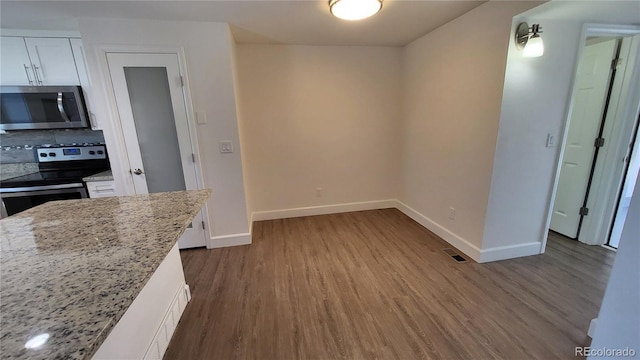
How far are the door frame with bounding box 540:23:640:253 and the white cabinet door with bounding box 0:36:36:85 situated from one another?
→ 16.9 ft

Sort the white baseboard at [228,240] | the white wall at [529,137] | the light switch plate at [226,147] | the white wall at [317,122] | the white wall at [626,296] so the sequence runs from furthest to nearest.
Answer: the white wall at [317,122] < the white baseboard at [228,240] < the light switch plate at [226,147] < the white wall at [529,137] < the white wall at [626,296]

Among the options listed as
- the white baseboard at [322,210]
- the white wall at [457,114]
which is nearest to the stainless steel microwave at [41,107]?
the white baseboard at [322,210]

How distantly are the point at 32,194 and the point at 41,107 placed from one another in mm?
879

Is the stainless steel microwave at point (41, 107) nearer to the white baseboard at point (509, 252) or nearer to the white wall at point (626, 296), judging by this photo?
the white wall at point (626, 296)

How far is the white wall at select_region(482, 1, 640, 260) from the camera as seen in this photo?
1979mm

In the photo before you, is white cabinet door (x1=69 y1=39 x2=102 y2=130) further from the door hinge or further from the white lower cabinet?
the door hinge

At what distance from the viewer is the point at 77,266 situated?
0.82 meters

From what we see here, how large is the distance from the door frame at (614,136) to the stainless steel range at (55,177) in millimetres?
4708

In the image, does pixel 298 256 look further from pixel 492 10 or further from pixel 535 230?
pixel 492 10

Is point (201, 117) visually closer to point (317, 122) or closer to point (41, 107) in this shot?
point (317, 122)

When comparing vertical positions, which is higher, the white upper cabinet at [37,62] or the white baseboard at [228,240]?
the white upper cabinet at [37,62]

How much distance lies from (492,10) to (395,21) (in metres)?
0.82

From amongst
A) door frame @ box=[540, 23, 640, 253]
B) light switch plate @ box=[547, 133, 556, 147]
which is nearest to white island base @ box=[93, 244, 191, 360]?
light switch plate @ box=[547, 133, 556, 147]

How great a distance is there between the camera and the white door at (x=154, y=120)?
234 centimetres
